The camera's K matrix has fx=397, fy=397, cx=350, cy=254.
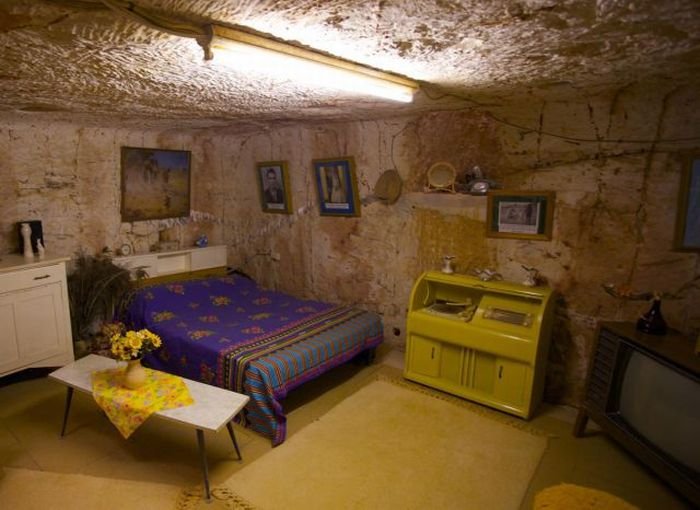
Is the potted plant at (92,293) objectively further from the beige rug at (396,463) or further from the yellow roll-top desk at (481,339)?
the yellow roll-top desk at (481,339)

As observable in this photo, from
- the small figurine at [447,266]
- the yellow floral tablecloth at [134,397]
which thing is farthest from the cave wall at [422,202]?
the yellow floral tablecloth at [134,397]

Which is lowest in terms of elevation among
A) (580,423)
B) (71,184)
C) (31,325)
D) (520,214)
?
(580,423)

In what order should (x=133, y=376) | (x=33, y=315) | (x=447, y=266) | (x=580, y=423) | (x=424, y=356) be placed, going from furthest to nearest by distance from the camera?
(x=447, y=266) < (x=424, y=356) < (x=33, y=315) < (x=580, y=423) < (x=133, y=376)

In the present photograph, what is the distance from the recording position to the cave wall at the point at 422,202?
2861 mm

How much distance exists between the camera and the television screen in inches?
83.9

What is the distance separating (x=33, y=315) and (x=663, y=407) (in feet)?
15.5

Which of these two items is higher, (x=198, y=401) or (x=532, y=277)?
(x=532, y=277)

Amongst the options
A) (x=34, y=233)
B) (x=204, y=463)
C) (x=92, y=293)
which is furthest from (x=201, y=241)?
(x=204, y=463)

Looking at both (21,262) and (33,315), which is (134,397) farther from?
(21,262)

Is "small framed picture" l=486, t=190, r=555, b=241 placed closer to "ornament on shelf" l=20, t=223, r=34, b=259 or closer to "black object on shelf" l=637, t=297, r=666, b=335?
"black object on shelf" l=637, t=297, r=666, b=335

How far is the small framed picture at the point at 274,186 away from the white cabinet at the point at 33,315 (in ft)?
7.70

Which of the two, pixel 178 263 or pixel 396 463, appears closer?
pixel 396 463

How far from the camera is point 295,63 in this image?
1.88m

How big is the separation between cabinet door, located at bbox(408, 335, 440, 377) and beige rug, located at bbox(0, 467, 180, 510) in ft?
7.00
